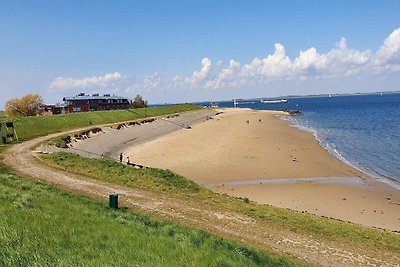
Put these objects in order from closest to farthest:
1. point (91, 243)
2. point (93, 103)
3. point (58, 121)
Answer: point (91, 243), point (58, 121), point (93, 103)

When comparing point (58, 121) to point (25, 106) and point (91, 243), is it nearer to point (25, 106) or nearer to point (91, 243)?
point (25, 106)

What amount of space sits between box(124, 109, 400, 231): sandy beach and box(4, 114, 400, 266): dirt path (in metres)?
8.34

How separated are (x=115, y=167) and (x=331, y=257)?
20.5 m

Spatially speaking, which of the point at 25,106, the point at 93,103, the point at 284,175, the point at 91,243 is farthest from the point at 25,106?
the point at 91,243

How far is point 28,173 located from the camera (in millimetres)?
28125

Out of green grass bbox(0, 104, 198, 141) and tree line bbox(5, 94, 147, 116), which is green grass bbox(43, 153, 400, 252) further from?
tree line bbox(5, 94, 147, 116)

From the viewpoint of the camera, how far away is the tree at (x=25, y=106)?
94.2m

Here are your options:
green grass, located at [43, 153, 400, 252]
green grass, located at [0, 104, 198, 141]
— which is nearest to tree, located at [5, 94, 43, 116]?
green grass, located at [0, 104, 198, 141]

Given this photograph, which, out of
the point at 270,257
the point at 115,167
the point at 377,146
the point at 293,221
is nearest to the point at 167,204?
the point at 293,221

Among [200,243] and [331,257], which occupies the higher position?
[200,243]

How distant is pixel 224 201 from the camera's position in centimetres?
2484

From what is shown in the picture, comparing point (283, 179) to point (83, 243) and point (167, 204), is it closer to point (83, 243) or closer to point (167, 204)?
point (167, 204)

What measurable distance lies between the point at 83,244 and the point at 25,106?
94.7m

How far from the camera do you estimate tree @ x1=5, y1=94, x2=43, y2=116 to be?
9420 centimetres
